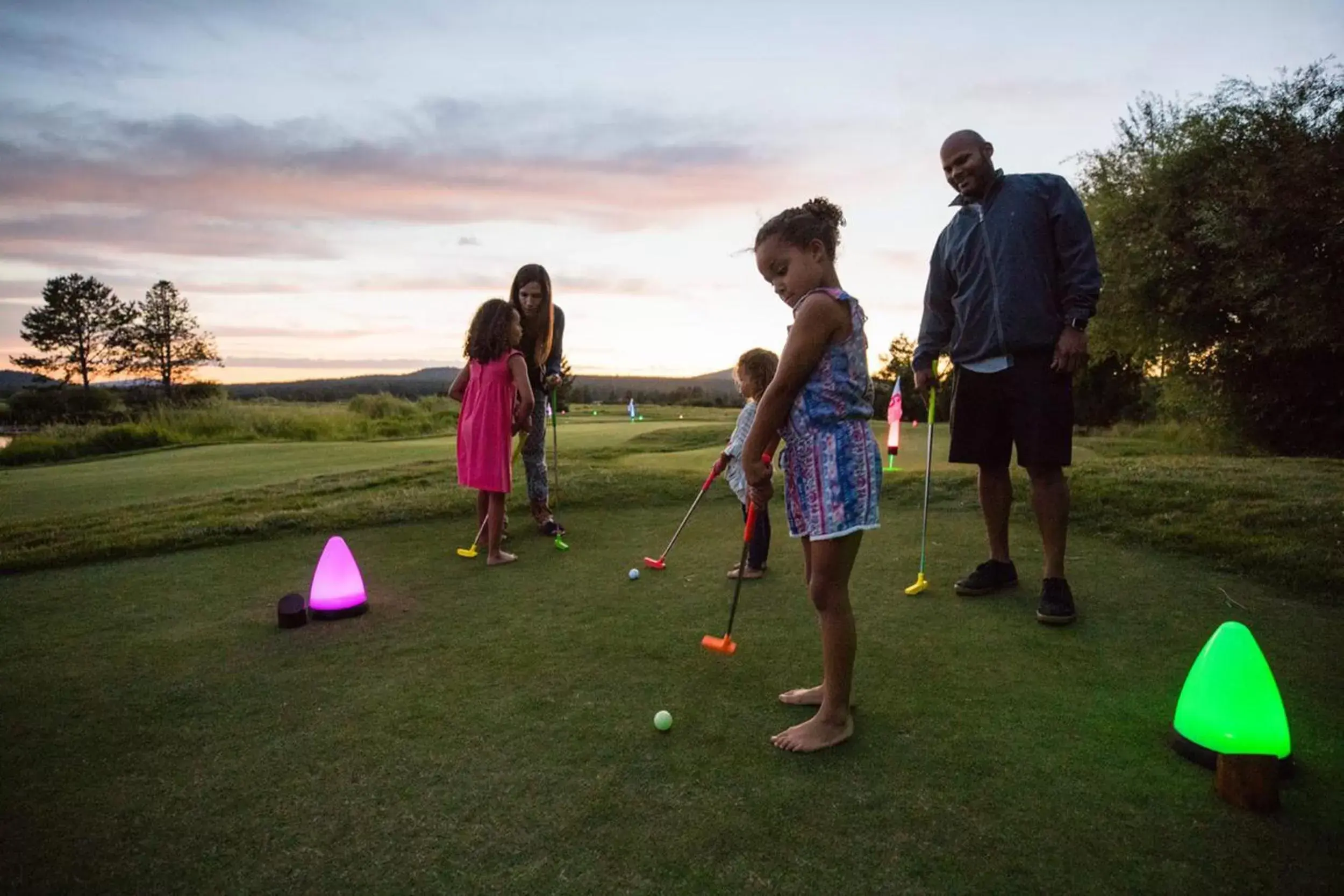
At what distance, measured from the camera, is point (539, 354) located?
17.0 ft

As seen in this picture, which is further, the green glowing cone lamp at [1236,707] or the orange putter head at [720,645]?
the orange putter head at [720,645]

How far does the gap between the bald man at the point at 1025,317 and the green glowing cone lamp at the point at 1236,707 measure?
1117 mm

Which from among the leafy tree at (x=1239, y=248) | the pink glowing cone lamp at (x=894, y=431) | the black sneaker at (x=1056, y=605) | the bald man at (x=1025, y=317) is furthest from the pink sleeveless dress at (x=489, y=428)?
the leafy tree at (x=1239, y=248)

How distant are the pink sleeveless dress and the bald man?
101 inches

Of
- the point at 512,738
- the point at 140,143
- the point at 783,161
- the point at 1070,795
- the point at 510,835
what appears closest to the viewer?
the point at 510,835

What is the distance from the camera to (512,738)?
85.9 inches

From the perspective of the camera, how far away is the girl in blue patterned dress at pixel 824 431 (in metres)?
2.16

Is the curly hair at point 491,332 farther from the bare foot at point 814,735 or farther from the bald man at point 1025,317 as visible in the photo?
the bare foot at point 814,735

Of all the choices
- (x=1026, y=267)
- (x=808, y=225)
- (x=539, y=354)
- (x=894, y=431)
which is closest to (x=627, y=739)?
(x=808, y=225)

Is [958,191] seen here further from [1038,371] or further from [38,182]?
[38,182]

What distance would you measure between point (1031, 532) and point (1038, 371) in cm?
195

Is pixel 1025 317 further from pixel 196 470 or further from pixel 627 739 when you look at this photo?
pixel 196 470

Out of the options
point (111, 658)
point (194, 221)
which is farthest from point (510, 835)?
point (194, 221)

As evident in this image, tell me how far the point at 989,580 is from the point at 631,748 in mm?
2292
